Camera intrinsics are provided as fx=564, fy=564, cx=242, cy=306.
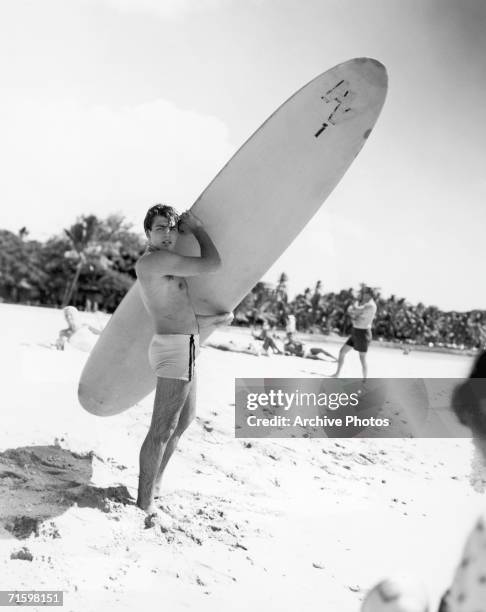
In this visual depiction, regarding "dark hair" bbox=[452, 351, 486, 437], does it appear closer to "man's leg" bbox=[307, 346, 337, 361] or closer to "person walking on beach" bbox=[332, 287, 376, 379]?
"person walking on beach" bbox=[332, 287, 376, 379]

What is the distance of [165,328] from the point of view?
2668 millimetres

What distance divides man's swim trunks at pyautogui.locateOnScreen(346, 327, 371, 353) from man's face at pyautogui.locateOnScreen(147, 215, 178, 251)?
4824 millimetres

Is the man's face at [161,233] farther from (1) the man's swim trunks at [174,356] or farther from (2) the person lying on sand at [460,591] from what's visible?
(2) the person lying on sand at [460,591]

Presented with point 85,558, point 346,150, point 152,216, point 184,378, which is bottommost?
point 85,558

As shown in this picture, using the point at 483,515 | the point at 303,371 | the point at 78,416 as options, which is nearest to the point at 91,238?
the point at 303,371

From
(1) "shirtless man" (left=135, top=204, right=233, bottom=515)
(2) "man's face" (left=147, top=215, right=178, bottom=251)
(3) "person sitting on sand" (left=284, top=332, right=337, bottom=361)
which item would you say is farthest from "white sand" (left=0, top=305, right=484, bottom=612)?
(3) "person sitting on sand" (left=284, top=332, right=337, bottom=361)

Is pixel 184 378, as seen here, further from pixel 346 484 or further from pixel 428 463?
pixel 428 463

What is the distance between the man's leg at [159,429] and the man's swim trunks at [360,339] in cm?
473

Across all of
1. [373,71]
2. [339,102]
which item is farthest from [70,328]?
[373,71]

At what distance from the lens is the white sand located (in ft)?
6.94

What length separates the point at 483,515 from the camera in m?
0.78

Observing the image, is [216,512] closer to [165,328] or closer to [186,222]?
[165,328]

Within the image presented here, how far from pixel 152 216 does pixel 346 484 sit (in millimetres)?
2256

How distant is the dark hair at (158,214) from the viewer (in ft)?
8.49
